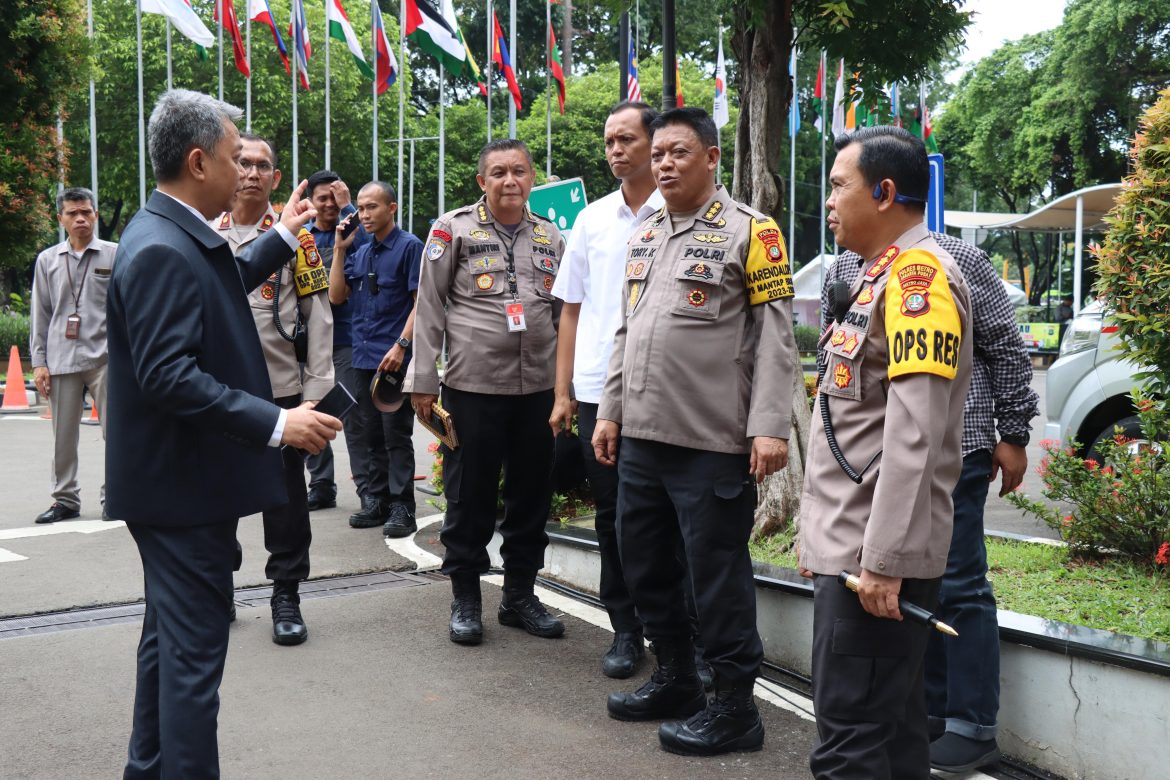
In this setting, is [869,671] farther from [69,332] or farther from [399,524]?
[69,332]

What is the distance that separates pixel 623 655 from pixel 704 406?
130cm

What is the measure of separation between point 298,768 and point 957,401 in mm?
2364

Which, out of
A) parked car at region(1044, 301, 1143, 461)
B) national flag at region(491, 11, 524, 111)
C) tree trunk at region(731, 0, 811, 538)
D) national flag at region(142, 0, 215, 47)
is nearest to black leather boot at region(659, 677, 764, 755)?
tree trunk at region(731, 0, 811, 538)

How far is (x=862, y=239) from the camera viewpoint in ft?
9.59

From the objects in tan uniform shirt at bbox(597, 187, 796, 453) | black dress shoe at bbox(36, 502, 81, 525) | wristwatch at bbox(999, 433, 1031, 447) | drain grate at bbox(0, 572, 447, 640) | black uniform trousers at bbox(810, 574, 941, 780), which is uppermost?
tan uniform shirt at bbox(597, 187, 796, 453)

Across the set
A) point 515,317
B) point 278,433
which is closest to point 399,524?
point 515,317

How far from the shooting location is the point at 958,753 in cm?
359

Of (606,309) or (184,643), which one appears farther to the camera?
(606,309)

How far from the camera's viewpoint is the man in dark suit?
291 cm

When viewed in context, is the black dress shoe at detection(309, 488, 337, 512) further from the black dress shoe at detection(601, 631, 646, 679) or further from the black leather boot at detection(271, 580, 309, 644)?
the black dress shoe at detection(601, 631, 646, 679)

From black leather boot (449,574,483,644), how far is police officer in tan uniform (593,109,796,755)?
111 cm

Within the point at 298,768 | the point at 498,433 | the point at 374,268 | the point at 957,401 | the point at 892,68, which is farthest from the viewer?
the point at 374,268

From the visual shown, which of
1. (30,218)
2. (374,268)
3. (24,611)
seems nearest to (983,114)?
(30,218)

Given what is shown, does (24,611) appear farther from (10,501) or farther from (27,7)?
(27,7)
